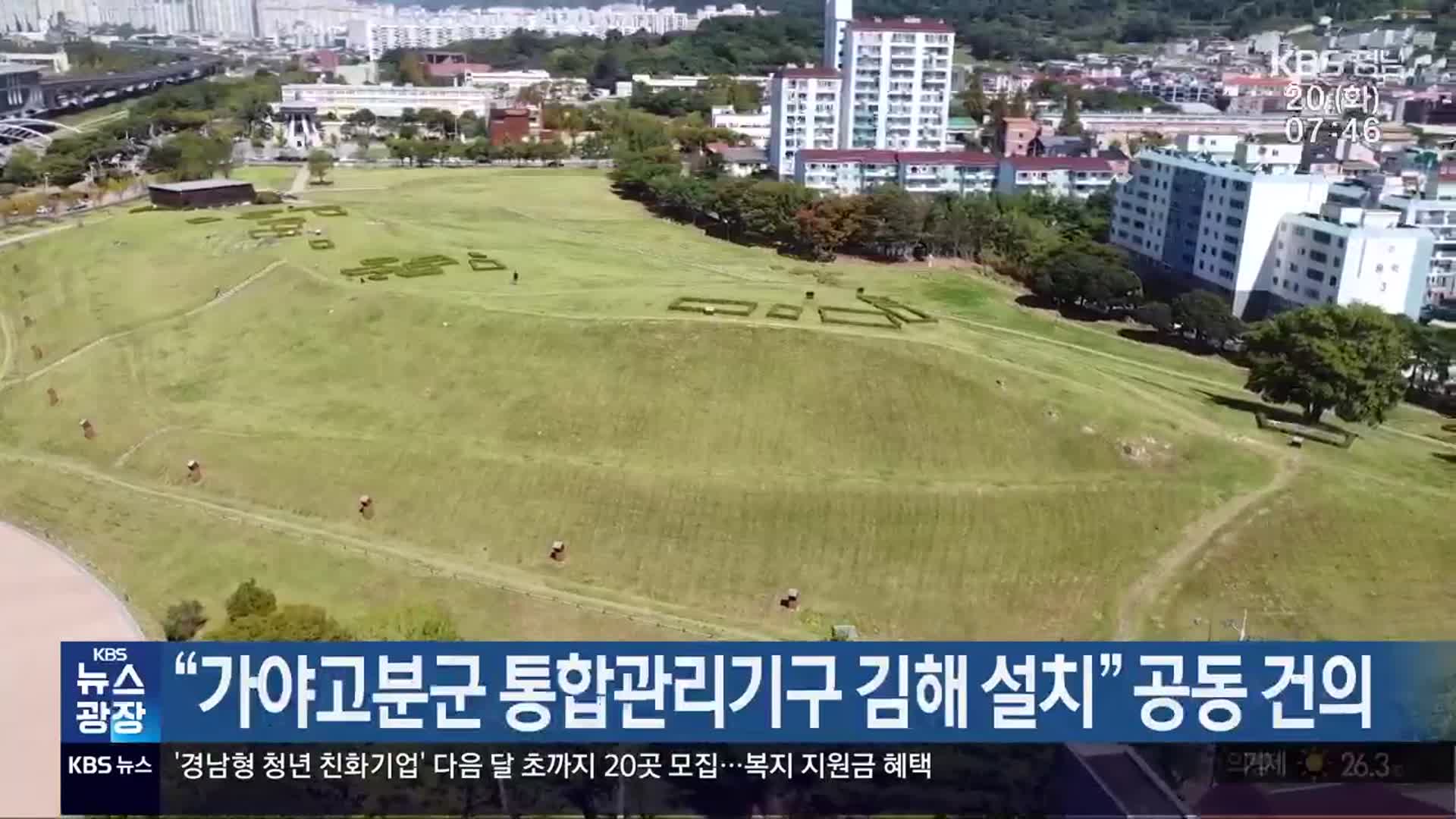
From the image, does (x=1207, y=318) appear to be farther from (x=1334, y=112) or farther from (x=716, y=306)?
(x=716, y=306)

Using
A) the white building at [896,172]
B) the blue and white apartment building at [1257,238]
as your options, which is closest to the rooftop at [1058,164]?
the white building at [896,172]

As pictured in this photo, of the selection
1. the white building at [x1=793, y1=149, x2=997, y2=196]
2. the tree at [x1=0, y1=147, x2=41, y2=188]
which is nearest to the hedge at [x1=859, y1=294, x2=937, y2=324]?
the white building at [x1=793, y1=149, x2=997, y2=196]

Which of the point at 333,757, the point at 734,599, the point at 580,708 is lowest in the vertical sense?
the point at 734,599

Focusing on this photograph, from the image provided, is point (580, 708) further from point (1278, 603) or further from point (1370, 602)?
point (1370, 602)

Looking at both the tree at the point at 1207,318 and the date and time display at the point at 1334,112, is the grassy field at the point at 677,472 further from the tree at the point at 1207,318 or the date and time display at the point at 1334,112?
the date and time display at the point at 1334,112

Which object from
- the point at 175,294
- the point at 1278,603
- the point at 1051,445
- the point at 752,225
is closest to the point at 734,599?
the point at 1051,445

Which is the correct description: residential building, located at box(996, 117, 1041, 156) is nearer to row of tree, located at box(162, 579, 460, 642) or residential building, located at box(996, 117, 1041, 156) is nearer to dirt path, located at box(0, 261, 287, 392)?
dirt path, located at box(0, 261, 287, 392)

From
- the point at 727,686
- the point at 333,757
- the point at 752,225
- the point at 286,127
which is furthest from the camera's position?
the point at 286,127

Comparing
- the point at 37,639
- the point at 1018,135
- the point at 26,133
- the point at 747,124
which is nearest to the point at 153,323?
the point at 37,639
